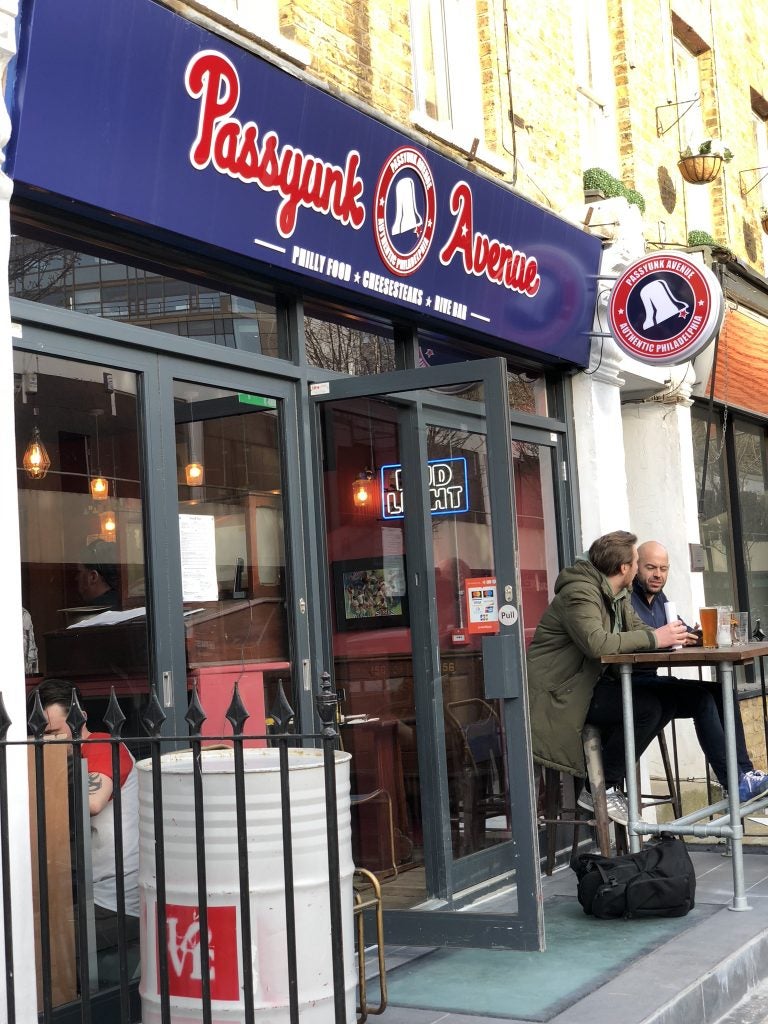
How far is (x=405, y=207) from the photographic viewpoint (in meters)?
6.40

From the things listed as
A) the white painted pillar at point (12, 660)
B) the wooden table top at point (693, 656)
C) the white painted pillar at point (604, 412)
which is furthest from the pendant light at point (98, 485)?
the white painted pillar at point (604, 412)

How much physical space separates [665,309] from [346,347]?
2568 mm

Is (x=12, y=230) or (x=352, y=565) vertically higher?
(x=12, y=230)

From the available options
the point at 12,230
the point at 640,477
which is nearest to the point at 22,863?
the point at 12,230

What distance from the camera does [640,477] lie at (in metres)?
9.91

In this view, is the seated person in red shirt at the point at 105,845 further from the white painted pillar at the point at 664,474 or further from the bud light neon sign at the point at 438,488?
the white painted pillar at the point at 664,474

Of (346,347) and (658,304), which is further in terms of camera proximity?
(658,304)

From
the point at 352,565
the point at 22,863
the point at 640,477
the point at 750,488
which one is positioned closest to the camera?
the point at 22,863

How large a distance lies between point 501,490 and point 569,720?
1590mm

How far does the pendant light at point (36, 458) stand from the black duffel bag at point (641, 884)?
320 centimetres

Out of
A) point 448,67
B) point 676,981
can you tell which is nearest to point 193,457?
point 676,981

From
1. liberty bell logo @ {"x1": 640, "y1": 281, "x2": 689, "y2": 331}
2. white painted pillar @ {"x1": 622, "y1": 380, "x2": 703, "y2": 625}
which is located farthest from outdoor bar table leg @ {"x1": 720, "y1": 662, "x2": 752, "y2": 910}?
Result: white painted pillar @ {"x1": 622, "y1": 380, "x2": 703, "y2": 625}

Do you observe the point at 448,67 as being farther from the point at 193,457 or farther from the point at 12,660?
the point at 12,660

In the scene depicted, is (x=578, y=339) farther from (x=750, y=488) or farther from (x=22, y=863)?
(x=22, y=863)
